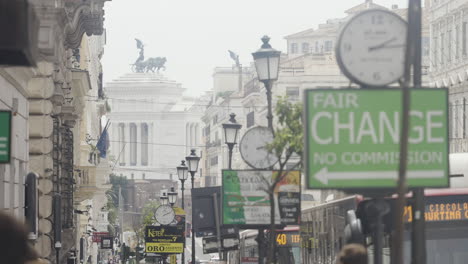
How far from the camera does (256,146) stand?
25.2 m

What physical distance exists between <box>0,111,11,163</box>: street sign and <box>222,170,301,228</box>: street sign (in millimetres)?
8826

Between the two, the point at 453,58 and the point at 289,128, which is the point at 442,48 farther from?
the point at 289,128

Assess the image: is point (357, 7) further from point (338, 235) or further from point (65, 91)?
point (338, 235)

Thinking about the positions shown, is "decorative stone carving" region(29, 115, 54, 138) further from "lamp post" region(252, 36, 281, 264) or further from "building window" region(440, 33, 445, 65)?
"building window" region(440, 33, 445, 65)

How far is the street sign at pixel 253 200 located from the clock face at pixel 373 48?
11.1m

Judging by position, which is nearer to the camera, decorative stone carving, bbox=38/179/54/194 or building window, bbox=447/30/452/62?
decorative stone carving, bbox=38/179/54/194

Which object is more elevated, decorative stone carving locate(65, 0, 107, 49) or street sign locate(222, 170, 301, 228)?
decorative stone carving locate(65, 0, 107, 49)

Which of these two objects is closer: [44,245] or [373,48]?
[373,48]

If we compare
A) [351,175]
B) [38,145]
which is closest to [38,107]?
[38,145]

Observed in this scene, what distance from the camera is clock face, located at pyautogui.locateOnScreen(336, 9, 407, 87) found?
1309 centimetres

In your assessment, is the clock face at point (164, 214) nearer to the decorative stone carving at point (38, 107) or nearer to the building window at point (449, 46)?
the decorative stone carving at point (38, 107)

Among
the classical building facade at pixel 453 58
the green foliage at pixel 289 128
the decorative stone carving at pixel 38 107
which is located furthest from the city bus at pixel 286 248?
the classical building facade at pixel 453 58

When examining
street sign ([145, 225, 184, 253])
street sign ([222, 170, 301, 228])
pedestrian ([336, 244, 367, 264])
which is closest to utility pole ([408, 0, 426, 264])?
pedestrian ([336, 244, 367, 264])

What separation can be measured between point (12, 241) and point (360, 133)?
19.2 feet
